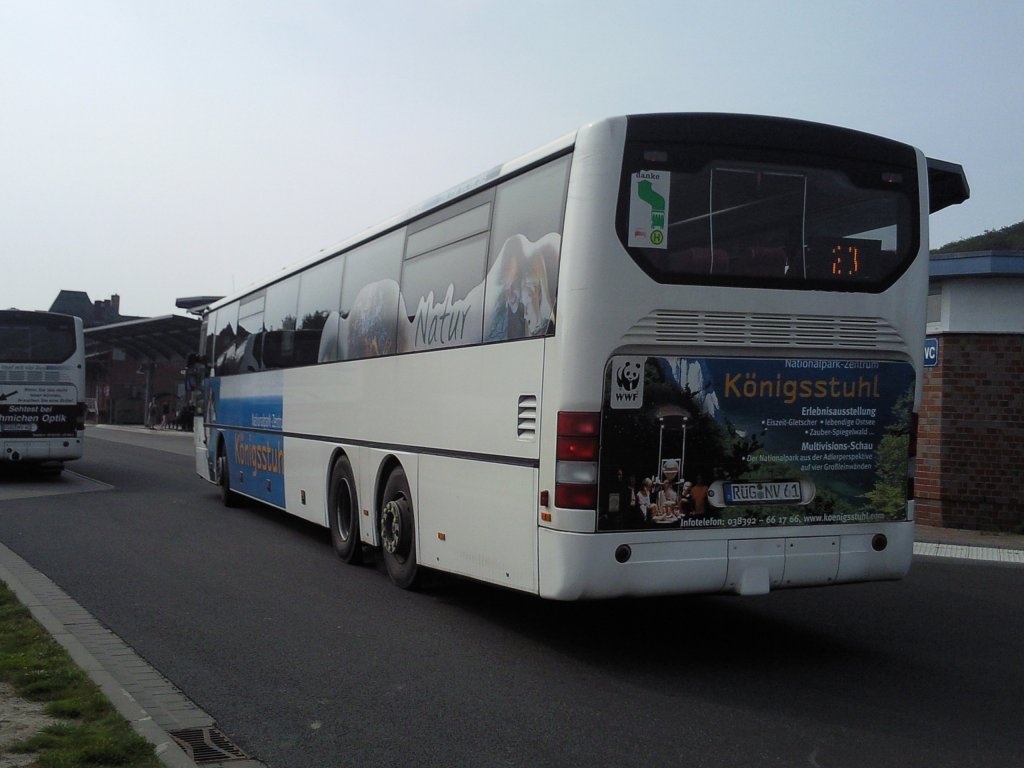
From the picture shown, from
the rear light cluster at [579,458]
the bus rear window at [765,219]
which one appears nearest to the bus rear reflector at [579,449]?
the rear light cluster at [579,458]

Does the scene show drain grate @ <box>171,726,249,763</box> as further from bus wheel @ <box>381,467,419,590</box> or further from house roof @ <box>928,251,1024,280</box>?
house roof @ <box>928,251,1024,280</box>

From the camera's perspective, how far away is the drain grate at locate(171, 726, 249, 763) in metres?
5.31

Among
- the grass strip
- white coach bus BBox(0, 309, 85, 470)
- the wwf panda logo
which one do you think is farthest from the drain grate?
white coach bus BBox(0, 309, 85, 470)

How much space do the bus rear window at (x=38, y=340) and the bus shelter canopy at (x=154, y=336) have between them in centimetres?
1664

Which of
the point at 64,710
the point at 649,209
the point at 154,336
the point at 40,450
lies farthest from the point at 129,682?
the point at 154,336

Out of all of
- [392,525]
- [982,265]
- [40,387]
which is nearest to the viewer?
[392,525]

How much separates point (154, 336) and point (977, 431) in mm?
37498

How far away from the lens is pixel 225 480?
690 inches

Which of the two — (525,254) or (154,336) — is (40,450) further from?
(154,336)

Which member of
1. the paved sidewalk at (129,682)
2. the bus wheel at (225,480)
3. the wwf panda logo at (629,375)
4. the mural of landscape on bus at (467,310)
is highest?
the mural of landscape on bus at (467,310)

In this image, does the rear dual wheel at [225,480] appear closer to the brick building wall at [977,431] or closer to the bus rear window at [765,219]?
the brick building wall at [977,431]

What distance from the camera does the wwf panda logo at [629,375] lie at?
6.97 m

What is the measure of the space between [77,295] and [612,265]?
11685 cm

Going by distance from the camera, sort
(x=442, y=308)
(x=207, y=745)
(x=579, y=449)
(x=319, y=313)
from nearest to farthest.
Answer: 1. (x=207, y=745)
2. (x=579, y=449)
3. (x=442, y=308)
4. (x=319, y=313)
